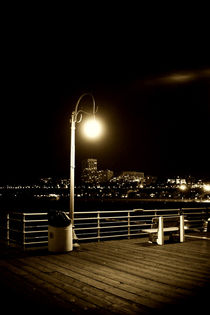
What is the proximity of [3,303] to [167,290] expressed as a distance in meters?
2.84

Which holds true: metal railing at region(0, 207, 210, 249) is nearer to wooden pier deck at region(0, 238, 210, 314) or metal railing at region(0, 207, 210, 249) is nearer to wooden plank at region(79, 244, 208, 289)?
wooden pier deck at region(0, 238, 210, 314)

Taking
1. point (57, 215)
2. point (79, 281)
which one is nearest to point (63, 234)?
point (57, 215)

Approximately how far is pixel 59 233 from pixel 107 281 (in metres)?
3.17

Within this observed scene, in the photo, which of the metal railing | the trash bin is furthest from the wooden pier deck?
the metal railing

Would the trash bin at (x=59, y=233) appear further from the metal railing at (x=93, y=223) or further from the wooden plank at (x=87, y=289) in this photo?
the wooden plank at (x=87, y=289)

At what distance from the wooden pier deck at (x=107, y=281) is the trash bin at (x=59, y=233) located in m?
0.28

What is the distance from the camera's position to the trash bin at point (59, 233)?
9547 millimetres

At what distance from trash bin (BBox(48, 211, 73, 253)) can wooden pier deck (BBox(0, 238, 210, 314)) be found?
28 cm

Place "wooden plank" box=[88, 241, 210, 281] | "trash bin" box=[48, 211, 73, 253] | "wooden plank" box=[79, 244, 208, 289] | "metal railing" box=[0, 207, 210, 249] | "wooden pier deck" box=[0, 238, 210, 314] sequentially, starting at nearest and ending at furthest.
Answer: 1. "wooden pier deck" box=[0, 238, 210, 314]
2. "wooden plank" box=[79, 244, 208, 289]
3. "wooden plank" box=[88, 241, 210, 281]
4. "trash bin" box=[48, 211, 73, 253]
5. "metal railing" box=[0, 207, 210, 249]

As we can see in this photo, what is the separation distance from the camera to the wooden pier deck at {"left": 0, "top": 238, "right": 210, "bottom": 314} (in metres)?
5.30

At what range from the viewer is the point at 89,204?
129 metres

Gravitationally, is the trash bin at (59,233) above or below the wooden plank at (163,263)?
above

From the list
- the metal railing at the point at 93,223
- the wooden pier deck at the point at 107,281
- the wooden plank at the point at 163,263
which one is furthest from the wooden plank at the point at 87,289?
the metal railing at the point at 93,223

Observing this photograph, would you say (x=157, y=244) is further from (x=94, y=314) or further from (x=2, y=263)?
(x=94, y=314)
